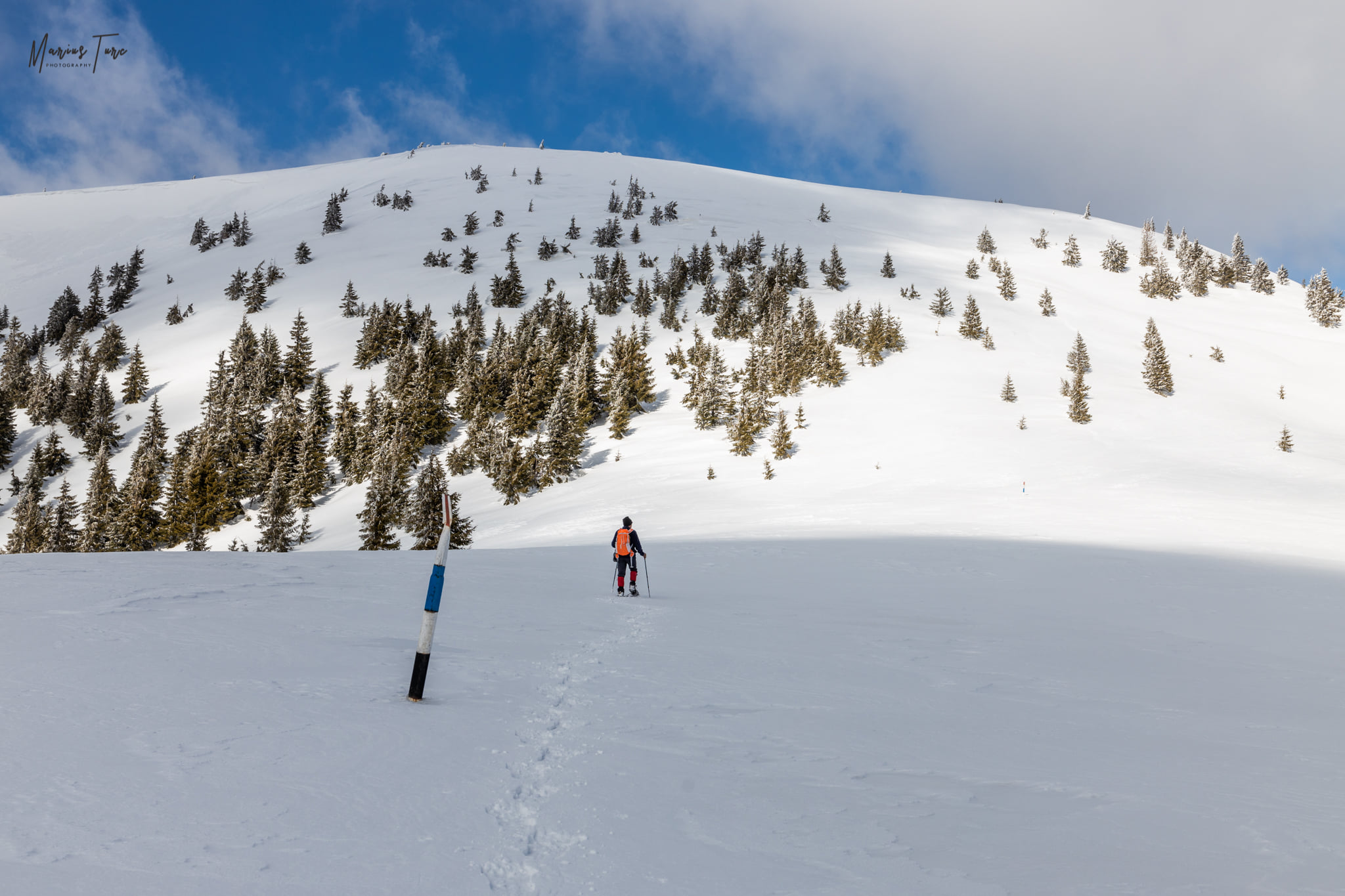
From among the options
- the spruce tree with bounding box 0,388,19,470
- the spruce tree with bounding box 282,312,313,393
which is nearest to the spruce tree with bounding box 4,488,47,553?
the spruce tree with bounding box 0,388,19,470

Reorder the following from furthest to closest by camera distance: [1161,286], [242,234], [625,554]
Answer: [242,234] < [1161,286] < [625,554]

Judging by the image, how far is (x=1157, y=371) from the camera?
52.2 metres

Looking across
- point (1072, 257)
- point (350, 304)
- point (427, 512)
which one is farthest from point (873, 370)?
point (350, 304)

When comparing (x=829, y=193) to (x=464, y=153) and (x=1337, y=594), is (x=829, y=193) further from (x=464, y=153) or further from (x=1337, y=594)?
(x=1337, y=594)

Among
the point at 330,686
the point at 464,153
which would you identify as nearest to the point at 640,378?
the point at 330,686

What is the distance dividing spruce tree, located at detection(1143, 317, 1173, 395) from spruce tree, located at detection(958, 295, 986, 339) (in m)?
14.2

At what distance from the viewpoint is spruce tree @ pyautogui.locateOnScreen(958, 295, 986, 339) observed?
64.9 meters

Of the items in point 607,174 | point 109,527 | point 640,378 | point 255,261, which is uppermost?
point 607,174

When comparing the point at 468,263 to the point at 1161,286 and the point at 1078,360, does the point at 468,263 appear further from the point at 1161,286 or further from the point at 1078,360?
the point at 1161,286

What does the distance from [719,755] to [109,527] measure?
54.3 meters

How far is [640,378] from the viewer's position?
5953cm

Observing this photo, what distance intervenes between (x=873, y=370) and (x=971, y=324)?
15.6 m

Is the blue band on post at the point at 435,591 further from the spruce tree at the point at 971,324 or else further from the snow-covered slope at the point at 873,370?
the spruce tree at the point at 971,324

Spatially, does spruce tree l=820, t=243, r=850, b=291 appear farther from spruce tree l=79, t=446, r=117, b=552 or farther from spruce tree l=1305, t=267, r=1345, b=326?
spruce tree l=79, t=446, r=117, b=552
